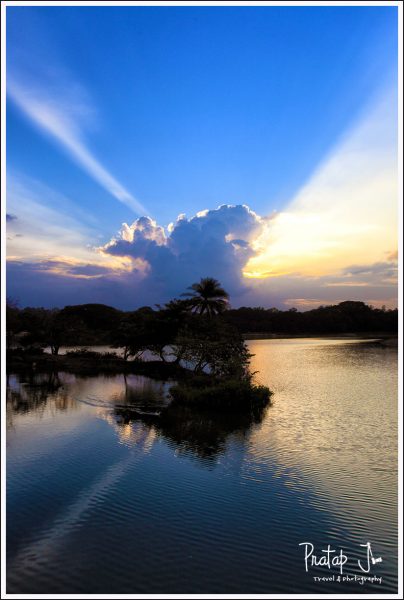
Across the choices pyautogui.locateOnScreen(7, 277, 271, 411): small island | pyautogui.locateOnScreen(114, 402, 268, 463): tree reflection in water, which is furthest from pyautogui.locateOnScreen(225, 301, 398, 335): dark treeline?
pyautogui.locateOnScreen(114, 402, 268, 463): tree reflection in water

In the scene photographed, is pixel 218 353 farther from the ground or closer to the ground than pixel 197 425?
farther from the ground

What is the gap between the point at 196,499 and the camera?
11367 mm

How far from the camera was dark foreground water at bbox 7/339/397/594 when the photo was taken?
797 centimetres

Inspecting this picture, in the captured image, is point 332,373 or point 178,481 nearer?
point 178,481

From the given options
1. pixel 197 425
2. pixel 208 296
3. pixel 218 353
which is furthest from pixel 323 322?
pixel 197 425

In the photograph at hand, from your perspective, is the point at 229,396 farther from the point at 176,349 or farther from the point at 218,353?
the point at 176,349

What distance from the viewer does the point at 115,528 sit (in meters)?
9.63

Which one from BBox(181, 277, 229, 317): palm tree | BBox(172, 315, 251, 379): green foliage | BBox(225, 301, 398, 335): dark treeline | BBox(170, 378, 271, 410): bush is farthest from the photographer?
BBox(225, 301, 398, 335): dark treeline

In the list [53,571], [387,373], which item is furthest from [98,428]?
[387,373]

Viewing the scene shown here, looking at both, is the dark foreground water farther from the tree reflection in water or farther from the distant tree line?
the distant tree line

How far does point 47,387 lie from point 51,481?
19012 mm

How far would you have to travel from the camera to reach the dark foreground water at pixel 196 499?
26.1ft

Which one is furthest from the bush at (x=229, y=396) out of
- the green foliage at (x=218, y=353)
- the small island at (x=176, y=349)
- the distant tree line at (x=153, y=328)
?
the distant tree line at (x=153, y=328)

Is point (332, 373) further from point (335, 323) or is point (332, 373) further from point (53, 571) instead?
point (335, 323)
